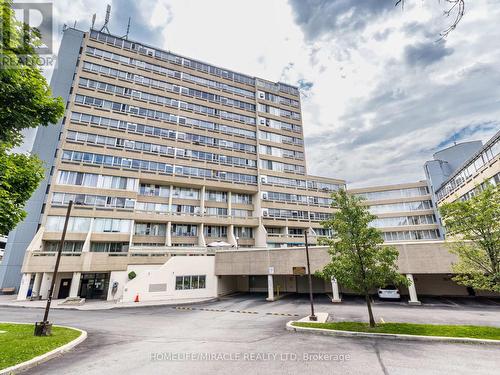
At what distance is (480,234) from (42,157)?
56785 mm

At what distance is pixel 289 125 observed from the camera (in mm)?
51969

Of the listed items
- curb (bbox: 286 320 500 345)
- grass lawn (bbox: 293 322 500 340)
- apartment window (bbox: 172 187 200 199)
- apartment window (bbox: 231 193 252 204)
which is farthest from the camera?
apartment window (bbox: 231 193 252 204)

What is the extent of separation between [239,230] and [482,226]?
33.5 metres

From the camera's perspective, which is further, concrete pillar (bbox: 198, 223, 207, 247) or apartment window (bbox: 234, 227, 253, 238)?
apartment window (bbox: 234, 227, 253, 238)

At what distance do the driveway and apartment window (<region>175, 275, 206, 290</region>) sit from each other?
12.4 meters

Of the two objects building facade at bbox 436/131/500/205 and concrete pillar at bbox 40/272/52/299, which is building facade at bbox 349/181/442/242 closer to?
building facade at bbox 436/131/500/205

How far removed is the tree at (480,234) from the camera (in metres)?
13.0

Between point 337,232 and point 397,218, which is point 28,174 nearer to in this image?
point 337,232

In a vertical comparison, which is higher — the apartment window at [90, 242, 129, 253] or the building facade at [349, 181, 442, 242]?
the building facade at [349, 181, 442, 242]

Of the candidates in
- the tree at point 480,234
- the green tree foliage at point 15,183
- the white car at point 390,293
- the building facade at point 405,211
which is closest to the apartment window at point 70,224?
the green tree foliage at point 15,183

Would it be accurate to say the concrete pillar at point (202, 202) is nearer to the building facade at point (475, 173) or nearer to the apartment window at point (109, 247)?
the apartment window at point (109, 247)

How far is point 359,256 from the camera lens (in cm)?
1502

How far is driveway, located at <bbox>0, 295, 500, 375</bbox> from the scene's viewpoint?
338 inches

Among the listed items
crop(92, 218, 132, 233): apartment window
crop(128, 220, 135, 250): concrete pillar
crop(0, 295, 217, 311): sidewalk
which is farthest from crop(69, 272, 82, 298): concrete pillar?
crop(128, 220, 135, 250): concrete pillar
